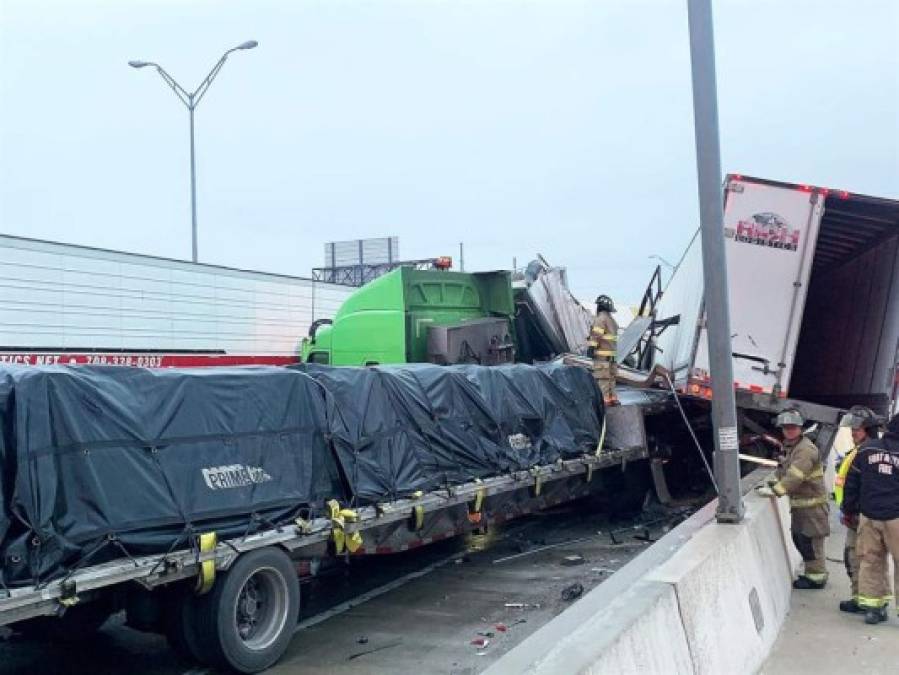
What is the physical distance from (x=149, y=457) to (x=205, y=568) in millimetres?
738

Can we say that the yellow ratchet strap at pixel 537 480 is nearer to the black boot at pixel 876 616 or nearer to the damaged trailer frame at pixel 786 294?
the damaged trailer frame at pixel 786 294

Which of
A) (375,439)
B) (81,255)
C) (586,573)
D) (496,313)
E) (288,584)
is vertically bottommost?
(586,573)

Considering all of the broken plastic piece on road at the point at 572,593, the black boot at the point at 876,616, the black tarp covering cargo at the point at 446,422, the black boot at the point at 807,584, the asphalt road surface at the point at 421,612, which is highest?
the black tarp covering cargo at the point at 446,422

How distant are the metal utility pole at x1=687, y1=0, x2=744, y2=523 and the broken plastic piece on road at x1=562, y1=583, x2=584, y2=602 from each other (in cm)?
151

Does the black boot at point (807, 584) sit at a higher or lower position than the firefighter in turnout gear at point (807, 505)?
lower

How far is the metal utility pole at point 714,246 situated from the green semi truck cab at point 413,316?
5078 mm

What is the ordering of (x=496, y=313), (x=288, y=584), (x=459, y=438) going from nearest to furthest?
(x=288, y=584), (x=459, y=438), (x=496, y=313)

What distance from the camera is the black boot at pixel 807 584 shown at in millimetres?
7309

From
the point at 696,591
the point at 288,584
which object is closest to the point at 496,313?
the point at 288,584

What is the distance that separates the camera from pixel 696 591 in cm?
477

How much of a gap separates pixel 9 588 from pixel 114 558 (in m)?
0.64

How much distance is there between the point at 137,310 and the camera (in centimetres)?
1497

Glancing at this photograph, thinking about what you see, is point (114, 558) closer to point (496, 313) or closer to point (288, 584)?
point (288, 584)

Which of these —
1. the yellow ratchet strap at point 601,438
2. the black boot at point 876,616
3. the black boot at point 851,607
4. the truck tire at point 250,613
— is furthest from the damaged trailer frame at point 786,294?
the truck tire at point 250,613
